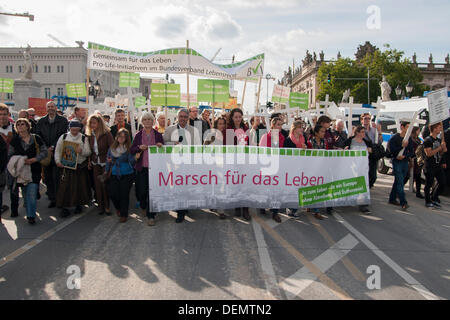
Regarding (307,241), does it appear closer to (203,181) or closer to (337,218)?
(337,218)

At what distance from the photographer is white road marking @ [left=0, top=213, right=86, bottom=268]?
4.56 meters

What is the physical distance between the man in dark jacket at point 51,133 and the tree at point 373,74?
49.3 metres

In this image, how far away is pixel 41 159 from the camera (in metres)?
6.32

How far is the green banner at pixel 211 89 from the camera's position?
432 inches

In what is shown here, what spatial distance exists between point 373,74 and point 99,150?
5312cm

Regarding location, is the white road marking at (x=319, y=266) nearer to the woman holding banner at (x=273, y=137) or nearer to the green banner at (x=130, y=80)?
the woman holding banner at (x=273, y=137)

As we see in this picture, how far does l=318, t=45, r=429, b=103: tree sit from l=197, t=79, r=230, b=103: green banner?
145ft

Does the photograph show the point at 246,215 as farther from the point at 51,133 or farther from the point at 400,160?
the point at 51,133

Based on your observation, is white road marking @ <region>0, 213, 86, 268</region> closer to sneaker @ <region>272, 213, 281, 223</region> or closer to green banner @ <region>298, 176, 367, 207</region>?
sneaker @ <region>272, 213, 281, 223</region>

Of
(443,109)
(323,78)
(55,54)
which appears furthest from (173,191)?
(55,54)

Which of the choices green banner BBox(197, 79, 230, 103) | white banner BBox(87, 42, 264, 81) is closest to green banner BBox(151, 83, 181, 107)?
green banner BBox(197, 79, 230, 103)

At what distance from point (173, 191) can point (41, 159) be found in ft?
7.85

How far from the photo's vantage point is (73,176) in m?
6.61

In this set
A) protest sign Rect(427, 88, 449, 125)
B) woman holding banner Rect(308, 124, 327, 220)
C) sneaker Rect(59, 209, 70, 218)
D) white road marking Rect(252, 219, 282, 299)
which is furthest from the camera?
protest sign Rect(427, 88, 449, 125)
